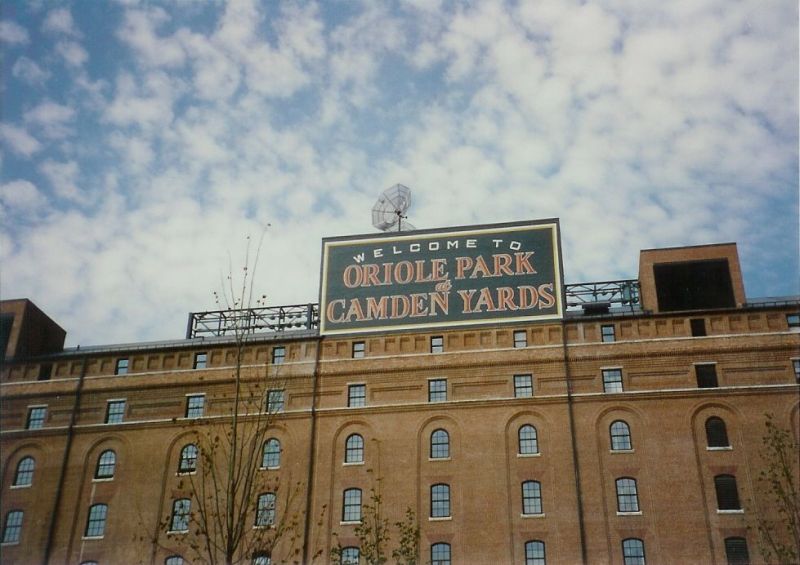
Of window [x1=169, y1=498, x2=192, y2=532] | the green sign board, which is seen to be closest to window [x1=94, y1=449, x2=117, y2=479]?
window [x1=169, y1=498, x2=192, y2=532]

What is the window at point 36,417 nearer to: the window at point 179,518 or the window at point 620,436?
the window at point 179,518

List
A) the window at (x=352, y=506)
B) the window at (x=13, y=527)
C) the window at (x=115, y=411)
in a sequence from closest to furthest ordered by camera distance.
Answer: the window at (x=352, y=506) → the window at (x=13, y=527) → the window at (x=115, y=411)

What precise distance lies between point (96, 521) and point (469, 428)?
2047 cm

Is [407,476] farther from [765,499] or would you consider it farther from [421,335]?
[765,499]

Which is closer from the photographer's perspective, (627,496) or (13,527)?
(627,496)

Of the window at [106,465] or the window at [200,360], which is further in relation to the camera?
the window at [200,360]

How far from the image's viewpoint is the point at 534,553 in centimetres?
3881

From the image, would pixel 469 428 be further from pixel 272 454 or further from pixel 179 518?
pixel 179 518

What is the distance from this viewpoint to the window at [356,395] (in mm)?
43844

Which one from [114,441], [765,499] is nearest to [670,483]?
[765,499]

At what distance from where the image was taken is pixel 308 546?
40625 mm

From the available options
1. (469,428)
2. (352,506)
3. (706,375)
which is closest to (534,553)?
(469,428)

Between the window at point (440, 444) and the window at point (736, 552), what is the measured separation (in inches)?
543

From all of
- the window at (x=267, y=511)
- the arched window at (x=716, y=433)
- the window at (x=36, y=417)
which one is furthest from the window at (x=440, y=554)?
the window at (x=36, y=417)
